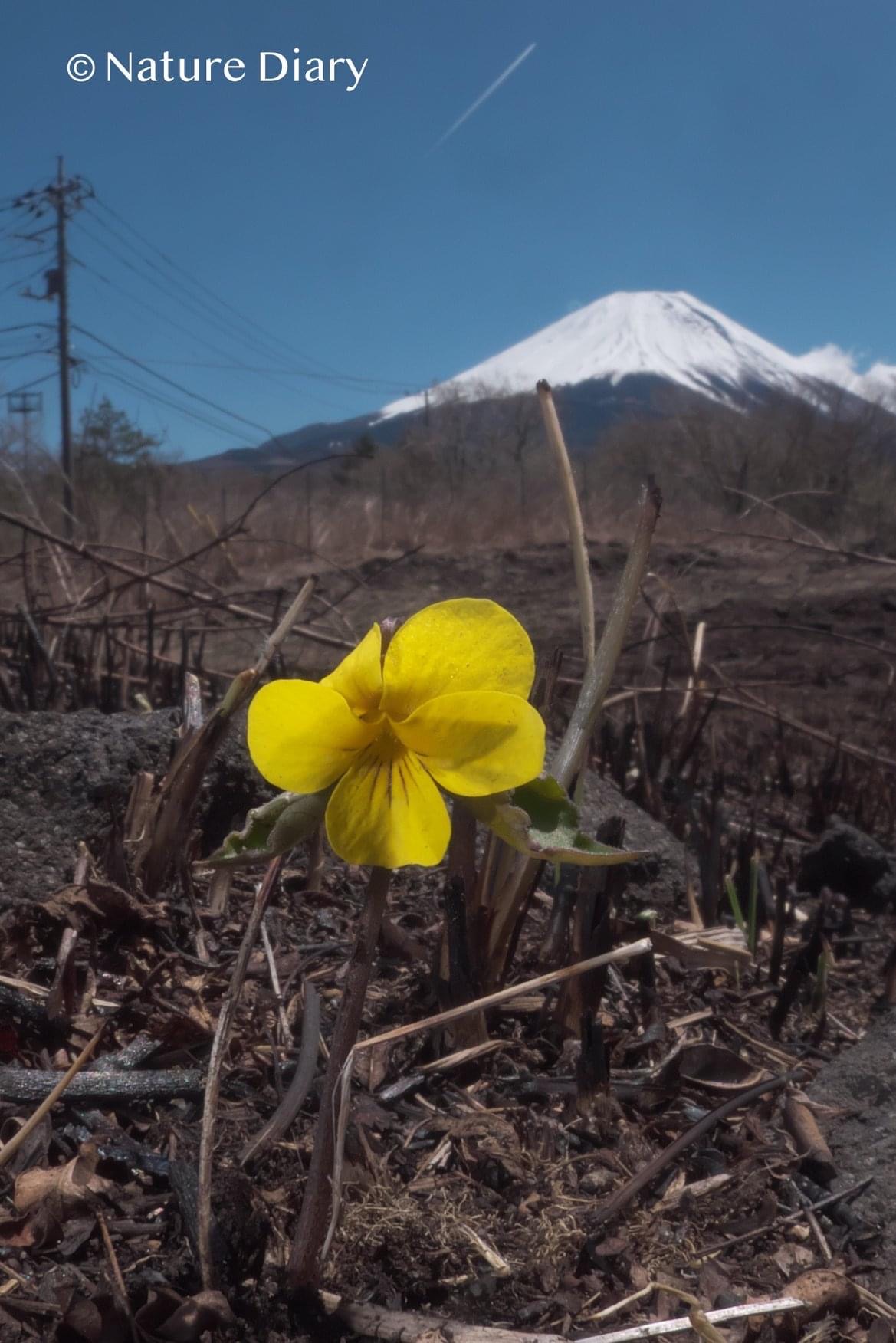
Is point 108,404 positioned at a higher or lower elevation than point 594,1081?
higher

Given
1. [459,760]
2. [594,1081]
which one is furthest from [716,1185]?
[459,760]

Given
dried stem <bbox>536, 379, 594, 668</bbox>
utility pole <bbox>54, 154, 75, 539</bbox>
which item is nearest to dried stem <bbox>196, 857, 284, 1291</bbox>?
dried stem <bbox>536, 379, 594, 668</bbox>

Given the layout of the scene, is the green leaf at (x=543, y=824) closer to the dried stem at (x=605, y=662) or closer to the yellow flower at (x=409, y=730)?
the yellow flower at (x=409, y=730)

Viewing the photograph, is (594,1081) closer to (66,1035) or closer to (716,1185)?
(716,1185)

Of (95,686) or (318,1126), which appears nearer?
(318,1126)

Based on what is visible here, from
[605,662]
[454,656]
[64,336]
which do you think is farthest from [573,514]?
[64,336]

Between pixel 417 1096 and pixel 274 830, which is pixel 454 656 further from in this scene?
pixel 417 1096

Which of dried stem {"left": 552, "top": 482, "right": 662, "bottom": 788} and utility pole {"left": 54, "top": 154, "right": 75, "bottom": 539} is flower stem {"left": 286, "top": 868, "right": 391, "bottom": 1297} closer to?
dried stem {"left": 552, "top": 482, "right": 662, "bottom": 788}
